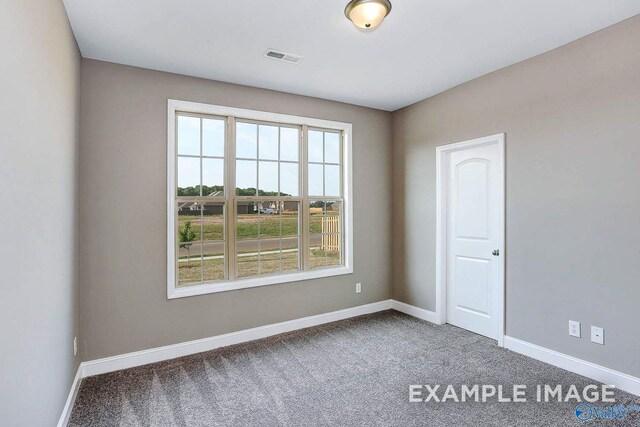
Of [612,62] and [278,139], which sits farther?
[278,139]

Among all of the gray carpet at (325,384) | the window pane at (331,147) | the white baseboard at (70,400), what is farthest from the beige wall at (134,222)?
the window pane at (331,147)

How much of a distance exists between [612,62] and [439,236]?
219cm

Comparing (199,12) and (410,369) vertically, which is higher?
(199,12)

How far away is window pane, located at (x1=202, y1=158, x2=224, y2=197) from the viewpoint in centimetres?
344

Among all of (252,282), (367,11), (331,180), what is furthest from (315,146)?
(367,11)

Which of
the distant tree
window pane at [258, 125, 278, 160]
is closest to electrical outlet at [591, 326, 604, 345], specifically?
window pane at [258, 125, 278, 160]

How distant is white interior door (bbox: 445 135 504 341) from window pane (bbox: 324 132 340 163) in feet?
4.44

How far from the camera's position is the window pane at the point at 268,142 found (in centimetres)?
375

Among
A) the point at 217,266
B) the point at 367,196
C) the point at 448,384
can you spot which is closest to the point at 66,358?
the point at 217,266

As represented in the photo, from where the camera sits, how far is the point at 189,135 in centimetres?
337

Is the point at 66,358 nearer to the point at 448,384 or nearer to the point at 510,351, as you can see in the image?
the point at 448,384

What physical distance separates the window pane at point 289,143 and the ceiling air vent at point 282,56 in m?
0.97

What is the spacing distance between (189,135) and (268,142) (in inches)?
33.4

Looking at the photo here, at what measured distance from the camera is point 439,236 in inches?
157
